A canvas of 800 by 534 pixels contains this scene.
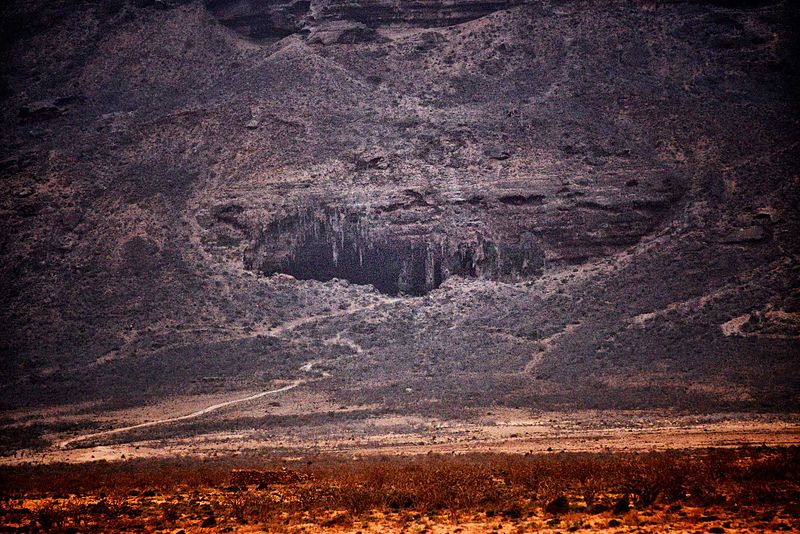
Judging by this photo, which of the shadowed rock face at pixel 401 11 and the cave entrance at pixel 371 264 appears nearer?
the cave entrance at pixel 371 264

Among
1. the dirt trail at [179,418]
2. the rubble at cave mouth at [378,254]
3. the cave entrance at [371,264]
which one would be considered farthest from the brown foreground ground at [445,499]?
the cave entrance at [371,264]

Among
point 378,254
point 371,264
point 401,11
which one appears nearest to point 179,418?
point 371,264

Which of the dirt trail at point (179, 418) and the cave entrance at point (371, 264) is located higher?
the cave entrance at point (371, 264)

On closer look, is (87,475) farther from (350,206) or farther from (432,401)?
(350,206)

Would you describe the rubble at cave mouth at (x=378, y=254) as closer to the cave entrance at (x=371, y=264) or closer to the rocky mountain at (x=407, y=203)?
the cave entrance at (x=371, y=264)

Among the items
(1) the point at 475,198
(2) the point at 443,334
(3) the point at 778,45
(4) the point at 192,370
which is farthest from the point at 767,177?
(4) the point at 192,370

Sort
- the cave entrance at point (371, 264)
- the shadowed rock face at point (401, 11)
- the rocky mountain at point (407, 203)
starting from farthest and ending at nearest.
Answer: the shadowed rock face at point (401, 11) < the cave entrance at point (371, 264) < the rocky mountain at point (407, 203)

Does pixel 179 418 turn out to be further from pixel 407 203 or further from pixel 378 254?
pixel 407 203
